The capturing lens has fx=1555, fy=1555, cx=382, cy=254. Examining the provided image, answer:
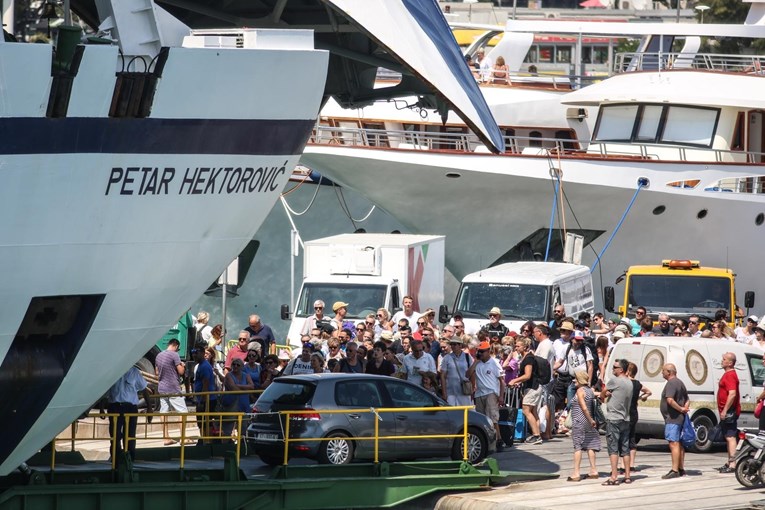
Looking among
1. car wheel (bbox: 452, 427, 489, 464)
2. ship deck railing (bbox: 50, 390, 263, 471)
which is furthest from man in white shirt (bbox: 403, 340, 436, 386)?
ship deck railing (bbox: 50, 390, 263, 471)

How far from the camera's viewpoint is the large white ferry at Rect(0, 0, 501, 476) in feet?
45.3

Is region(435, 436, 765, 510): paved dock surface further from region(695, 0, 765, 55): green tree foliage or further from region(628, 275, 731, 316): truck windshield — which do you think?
region(695, 0, 765, 55): green tree foliage

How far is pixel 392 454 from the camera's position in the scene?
62.9 ft

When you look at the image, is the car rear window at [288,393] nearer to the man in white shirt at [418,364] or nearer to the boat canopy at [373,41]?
the man in white shirt at [418,364]

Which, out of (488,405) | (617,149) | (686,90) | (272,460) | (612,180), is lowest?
(272,460)

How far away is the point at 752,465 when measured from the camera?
18703mm

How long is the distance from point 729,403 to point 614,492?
7.95 feet

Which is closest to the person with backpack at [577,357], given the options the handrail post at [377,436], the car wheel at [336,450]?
the handrail post at [377,436]

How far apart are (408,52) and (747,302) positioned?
1749 cm

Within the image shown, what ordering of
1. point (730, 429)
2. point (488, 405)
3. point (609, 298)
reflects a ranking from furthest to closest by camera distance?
point (609, 298)
point (488, 405)
point (730, 429)

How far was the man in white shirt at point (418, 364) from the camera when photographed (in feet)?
71.1

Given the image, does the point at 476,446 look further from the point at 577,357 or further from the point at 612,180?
the point at 612,180

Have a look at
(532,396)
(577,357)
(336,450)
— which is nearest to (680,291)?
(577,357)

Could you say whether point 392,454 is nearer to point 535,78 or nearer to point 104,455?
point 104,455
